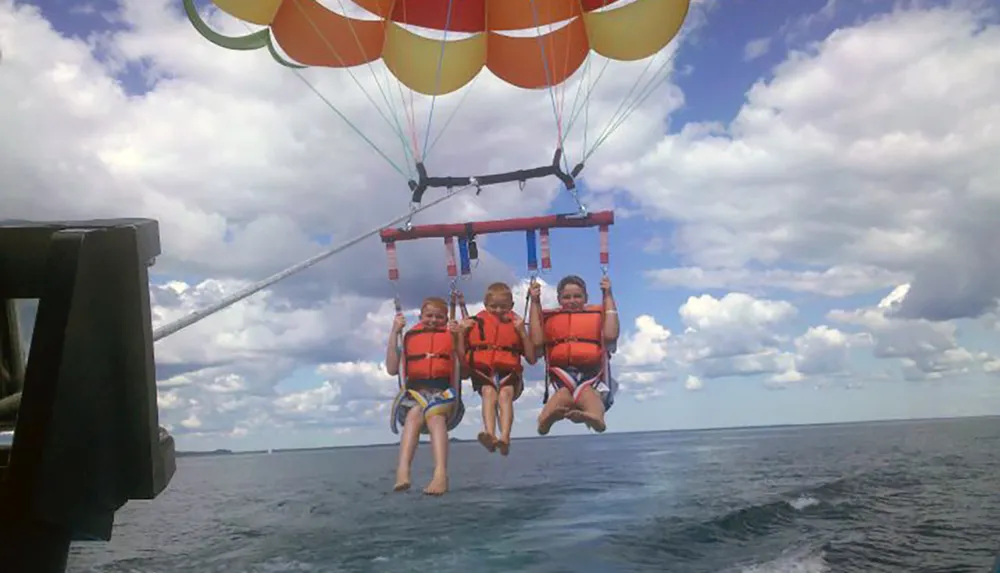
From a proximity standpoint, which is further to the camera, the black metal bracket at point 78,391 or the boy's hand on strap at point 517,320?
the boy's hand on strap at point 517,320

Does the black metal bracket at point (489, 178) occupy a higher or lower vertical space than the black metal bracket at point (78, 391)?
higher

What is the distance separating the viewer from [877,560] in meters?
23.5

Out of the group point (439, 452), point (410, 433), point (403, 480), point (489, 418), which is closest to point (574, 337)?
point (489, 418)

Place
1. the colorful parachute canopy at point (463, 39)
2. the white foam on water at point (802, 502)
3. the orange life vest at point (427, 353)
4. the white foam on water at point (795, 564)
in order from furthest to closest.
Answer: the white foam on water at point (802, 502)
the white foam on water at point (795, 564)
the colorful parachute canopy at point (463, 39)
the orange life vest at point (427, 353)

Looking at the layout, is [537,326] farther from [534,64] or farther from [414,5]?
[414,5]

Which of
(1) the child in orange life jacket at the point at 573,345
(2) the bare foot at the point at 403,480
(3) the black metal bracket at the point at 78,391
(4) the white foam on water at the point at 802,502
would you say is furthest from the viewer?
(4) the white foam on water at the point at 802,502

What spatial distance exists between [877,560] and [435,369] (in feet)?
68.4

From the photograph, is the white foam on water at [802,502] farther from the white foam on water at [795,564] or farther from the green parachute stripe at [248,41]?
the green parachute stripe at [248,41]

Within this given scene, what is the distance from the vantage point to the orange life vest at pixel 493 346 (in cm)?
757

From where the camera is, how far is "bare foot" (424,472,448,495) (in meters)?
7.16

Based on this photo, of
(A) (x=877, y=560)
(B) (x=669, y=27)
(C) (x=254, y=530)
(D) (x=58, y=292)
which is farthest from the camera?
(C) (x=254, y=530)

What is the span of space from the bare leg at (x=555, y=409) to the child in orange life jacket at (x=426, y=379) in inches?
33.6

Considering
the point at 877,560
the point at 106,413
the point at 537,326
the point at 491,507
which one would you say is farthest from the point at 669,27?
the point at 491,507

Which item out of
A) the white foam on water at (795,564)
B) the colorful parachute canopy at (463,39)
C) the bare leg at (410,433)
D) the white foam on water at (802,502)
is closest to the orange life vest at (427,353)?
the bare leg at (410,433)
